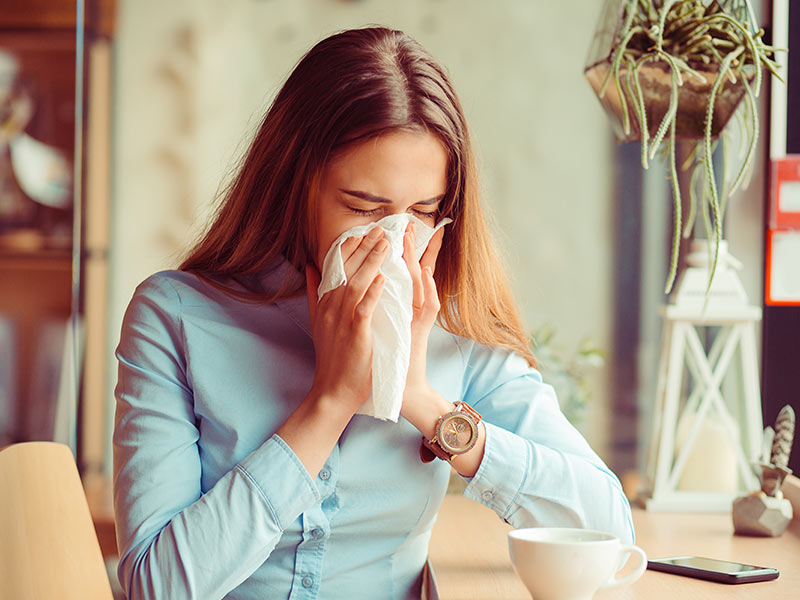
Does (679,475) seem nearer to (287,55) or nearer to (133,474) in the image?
(133,474)

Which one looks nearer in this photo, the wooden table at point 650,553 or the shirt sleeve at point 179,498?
the shirt sleeve at point 179,498

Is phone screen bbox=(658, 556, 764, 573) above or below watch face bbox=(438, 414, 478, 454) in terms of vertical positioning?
below

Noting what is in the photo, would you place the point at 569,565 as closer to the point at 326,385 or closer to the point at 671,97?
the point at 326,385

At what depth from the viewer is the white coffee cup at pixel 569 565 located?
2.59ft

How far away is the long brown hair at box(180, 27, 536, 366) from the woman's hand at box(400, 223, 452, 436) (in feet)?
0.35

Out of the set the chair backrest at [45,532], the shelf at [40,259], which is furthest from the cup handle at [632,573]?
the shelf at [40,259]

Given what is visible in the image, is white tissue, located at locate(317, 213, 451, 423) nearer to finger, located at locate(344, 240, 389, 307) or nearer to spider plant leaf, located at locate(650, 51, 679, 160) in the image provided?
finger, located at locate(344, 240, 389, 307)

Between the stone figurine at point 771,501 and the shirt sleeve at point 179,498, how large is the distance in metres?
0.69

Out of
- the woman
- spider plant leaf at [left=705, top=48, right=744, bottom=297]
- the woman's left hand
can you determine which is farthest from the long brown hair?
spider plant leaf at [left=705, top=48, right=744, bottom=297]

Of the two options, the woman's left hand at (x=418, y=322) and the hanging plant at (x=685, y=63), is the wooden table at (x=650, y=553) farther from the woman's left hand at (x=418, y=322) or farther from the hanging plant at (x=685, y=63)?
the hanging plant at (x=685, y=63)

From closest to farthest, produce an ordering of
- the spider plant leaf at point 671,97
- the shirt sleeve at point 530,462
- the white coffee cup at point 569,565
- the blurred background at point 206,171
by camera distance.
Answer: the white coffee cup at point 569,565 < the shirt sleeve at point 530,462 < the spider plant leaf at point 671,97 < the blurred background at point 206,171

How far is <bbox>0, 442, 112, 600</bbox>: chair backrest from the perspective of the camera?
876 millimetres

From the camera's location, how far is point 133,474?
0.98 meters

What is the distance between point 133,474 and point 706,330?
160 centimetres
